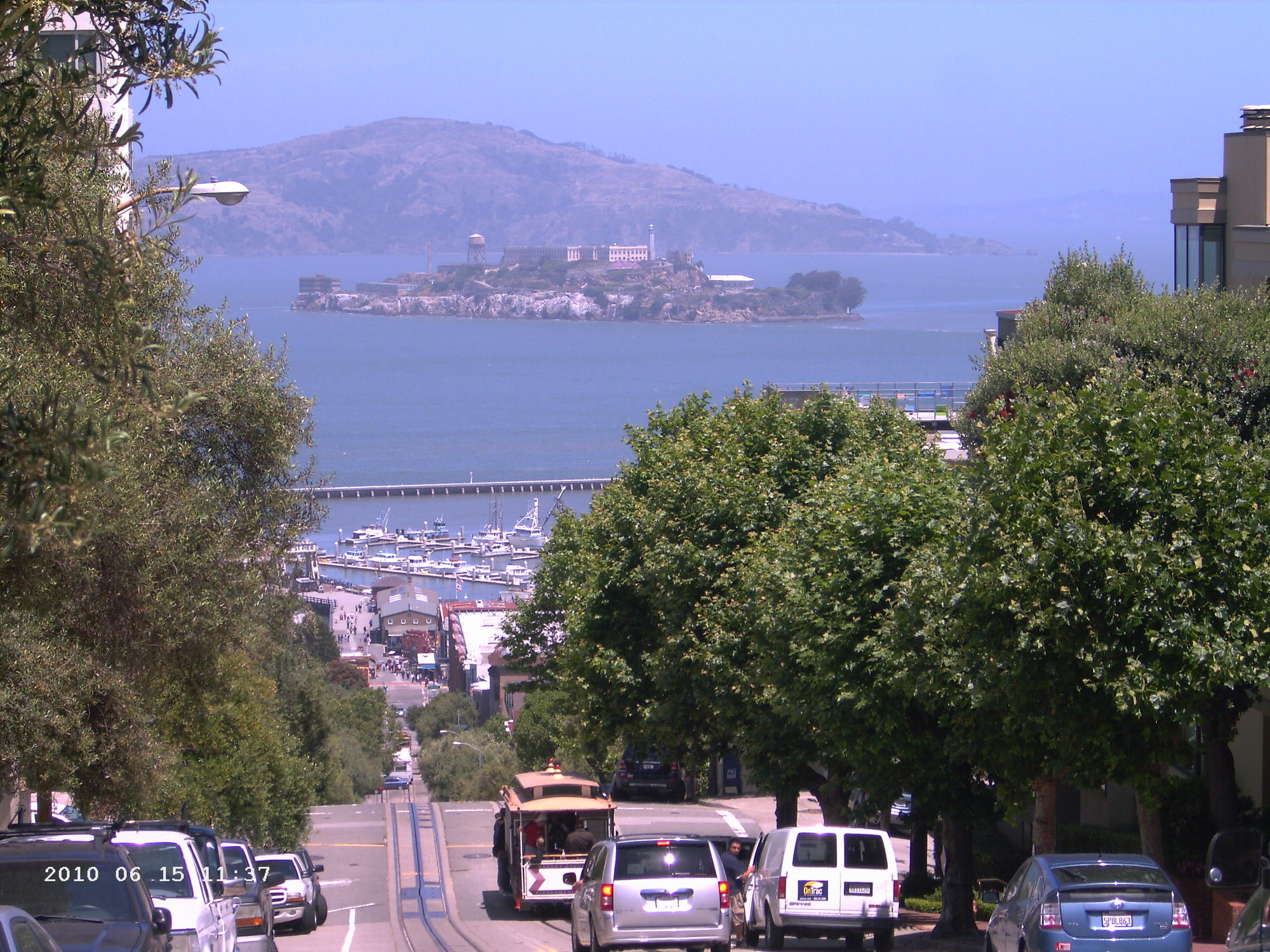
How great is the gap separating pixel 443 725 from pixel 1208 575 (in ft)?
347

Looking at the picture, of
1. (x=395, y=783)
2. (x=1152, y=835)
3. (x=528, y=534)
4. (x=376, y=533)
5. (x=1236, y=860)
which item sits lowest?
(x=395, y=783)

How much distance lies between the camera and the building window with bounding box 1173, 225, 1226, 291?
1038 inches

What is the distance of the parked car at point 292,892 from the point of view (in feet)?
69.9

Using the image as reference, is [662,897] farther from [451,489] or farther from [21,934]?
[451,489]

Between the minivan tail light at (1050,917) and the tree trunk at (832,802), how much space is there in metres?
12.6

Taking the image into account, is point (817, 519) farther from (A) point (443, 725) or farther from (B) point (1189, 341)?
(A) point (443, 725)

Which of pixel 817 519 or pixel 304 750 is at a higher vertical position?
pixel 817 519

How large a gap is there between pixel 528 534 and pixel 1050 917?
15190 cm

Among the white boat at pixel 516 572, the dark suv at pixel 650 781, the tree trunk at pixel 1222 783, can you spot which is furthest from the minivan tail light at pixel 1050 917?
the white boat at pixel 516 572

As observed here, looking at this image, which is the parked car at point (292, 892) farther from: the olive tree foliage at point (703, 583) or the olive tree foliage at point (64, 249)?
the olive tree foliage at point (64, 249)

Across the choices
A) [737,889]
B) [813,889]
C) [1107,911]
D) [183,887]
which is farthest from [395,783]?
[1107,911]

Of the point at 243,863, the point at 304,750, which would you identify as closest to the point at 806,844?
the point at 243,863

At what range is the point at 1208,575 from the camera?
44.3ft

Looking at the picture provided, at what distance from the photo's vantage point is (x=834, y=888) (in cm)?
1664
